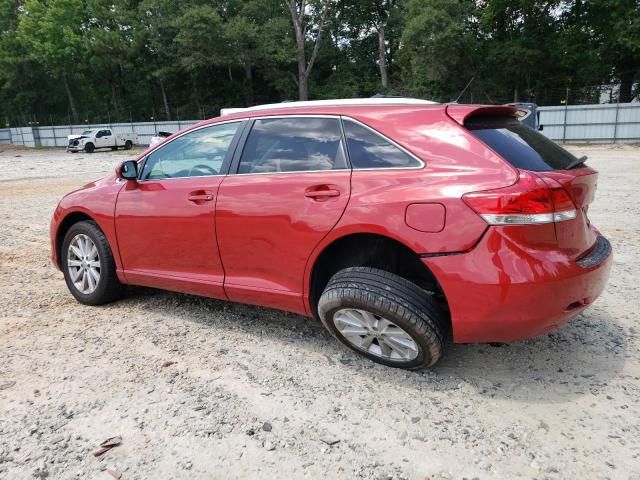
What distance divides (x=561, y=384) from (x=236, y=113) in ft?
9.43

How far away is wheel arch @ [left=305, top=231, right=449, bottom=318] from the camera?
3197 millimetres

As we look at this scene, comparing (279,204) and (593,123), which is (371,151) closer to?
(279,204)

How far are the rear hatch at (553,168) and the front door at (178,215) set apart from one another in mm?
1808

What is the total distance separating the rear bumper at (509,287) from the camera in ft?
8.64

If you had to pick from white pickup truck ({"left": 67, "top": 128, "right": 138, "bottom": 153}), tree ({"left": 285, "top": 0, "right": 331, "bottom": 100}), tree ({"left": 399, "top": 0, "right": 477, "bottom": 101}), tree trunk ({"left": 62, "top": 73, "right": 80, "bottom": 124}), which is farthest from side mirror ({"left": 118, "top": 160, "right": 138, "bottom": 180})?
tree trunk ({"left": 62, "top": 73, "right": 80, "bottom": 124})

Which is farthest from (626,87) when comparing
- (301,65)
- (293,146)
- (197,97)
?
(293,146)

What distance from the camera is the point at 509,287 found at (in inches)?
104

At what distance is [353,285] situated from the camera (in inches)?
120

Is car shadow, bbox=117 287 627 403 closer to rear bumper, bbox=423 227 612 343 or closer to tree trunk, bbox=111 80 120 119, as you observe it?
rear bumper, bbox=423 227 612 343

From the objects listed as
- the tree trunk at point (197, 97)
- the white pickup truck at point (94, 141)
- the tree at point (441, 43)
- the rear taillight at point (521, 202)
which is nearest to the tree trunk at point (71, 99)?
the tree trunk at point (197, 97)

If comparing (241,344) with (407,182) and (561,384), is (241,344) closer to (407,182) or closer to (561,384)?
(407,182)

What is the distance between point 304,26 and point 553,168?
140ft

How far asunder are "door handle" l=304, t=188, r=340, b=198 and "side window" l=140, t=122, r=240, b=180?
873 millimetres

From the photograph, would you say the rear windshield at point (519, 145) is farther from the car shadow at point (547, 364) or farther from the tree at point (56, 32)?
the tree at point (56, 32)
